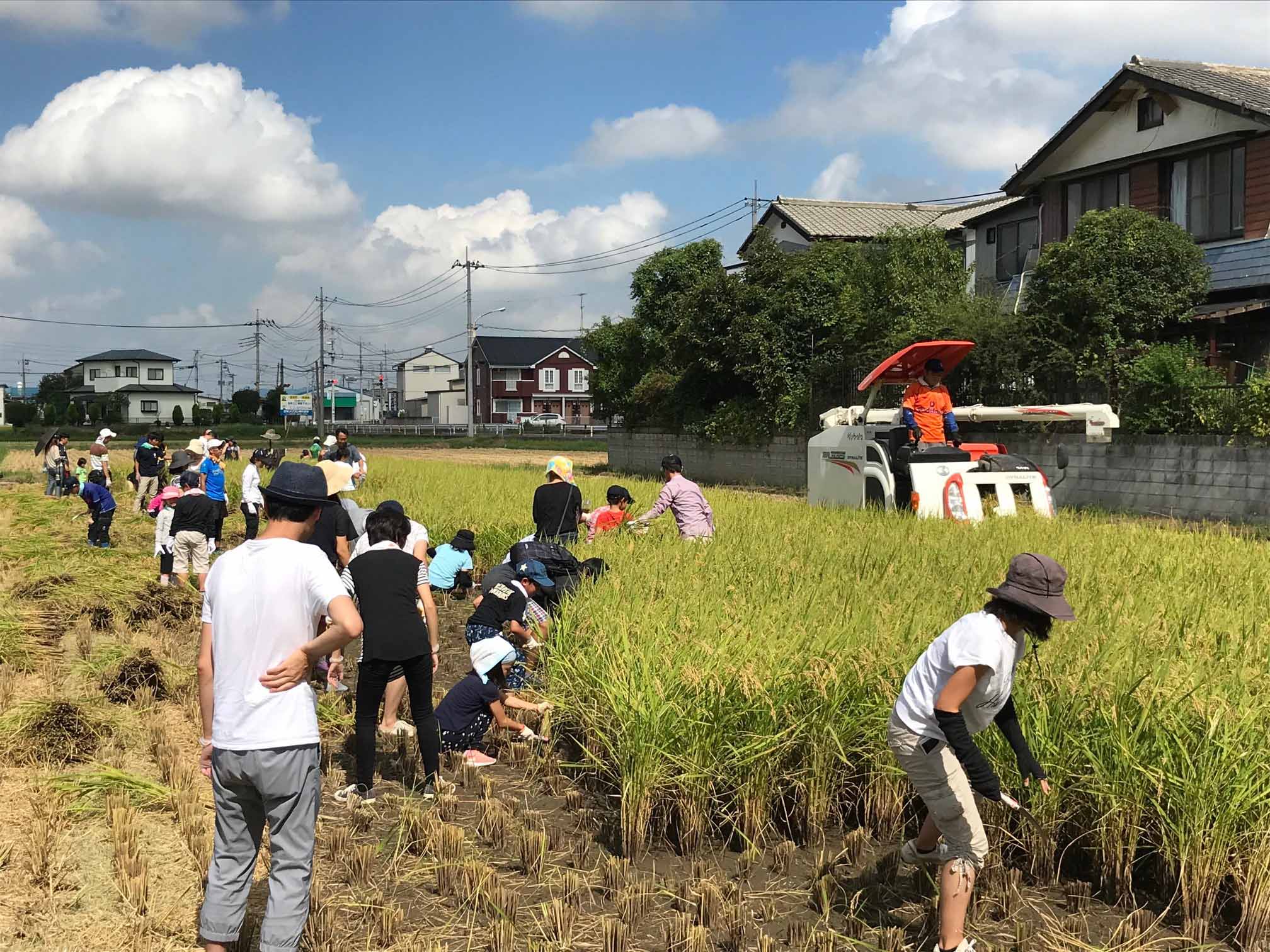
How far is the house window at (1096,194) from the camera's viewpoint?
73.8 ft

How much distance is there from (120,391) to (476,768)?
85.0 meters

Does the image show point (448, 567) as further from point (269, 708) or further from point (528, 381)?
point (528, 381)

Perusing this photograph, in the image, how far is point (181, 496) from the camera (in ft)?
36.7

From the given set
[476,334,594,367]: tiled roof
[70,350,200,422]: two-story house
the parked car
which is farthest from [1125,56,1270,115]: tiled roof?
Result: [70,350,200,422]: two-story house

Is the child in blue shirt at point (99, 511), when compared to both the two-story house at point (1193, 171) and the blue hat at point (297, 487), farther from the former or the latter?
the two-story house at point (1193, 171)

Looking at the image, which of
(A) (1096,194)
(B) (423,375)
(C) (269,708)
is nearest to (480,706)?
(C) (269,708)

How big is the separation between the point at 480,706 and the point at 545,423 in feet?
195

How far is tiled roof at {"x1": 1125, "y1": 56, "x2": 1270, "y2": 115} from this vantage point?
63.8ft

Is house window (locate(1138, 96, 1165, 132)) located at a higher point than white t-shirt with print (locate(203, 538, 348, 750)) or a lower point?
higher

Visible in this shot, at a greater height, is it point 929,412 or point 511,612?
point 929,412

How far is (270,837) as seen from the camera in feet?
11.3

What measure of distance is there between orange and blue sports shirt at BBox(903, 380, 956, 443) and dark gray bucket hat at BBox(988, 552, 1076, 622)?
25.7ft

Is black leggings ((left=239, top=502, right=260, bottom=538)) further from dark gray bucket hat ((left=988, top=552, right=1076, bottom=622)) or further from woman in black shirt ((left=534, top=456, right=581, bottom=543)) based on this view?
dark gray bucket hat ((left=988, top=552, right=1076, bottom=622))

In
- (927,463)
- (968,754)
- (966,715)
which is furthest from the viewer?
(927,463)
